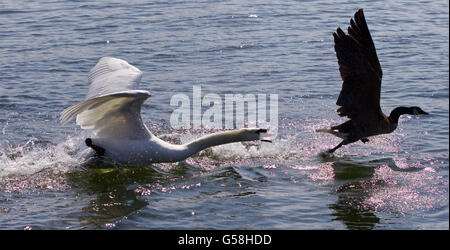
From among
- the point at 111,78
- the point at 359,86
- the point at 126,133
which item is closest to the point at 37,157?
the point at 126,133

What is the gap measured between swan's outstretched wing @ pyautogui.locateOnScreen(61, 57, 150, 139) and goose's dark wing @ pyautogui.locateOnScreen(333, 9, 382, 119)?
2399 millimetres

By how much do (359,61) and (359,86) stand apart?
0.37 metres

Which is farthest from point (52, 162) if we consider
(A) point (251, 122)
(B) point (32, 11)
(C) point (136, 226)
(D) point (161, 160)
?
(B) point (32, 11)

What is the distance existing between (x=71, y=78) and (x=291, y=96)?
151 inches

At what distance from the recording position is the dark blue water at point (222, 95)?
7.77 metres

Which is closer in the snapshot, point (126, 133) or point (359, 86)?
point (126, 133)

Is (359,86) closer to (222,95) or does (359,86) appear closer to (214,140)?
(214,140)

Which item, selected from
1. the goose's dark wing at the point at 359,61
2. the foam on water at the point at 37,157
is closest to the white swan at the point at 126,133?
the foam on water at the point at 37,157

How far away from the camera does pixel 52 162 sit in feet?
29.8

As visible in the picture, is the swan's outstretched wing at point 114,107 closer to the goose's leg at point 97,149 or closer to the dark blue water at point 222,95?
the goose's leg at point 97,149

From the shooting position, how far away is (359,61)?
8906mm

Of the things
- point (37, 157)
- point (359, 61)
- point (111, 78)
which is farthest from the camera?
point (37, 157)
